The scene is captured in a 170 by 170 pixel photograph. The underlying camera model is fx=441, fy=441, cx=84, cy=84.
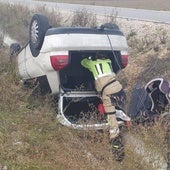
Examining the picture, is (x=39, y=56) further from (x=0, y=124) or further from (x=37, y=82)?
(x=0, y=124)

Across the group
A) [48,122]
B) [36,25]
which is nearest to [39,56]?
[36,25]

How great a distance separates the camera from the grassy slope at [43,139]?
421 cm

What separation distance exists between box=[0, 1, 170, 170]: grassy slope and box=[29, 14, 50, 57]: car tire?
71 centimetres

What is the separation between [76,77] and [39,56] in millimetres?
688

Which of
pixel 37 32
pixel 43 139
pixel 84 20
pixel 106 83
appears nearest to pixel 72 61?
pixel 37 32

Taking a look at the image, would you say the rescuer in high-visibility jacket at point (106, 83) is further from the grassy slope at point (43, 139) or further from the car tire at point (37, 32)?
the car tire at point (37, 32)

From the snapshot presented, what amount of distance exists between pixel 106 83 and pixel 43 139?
3.52ft

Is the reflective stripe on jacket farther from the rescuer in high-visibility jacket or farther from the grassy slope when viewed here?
the grassy slope

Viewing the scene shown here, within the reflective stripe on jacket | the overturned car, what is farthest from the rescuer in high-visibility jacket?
the overturned car

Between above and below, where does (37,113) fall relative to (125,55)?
below

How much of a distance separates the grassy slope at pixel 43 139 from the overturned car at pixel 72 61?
0.84 ft

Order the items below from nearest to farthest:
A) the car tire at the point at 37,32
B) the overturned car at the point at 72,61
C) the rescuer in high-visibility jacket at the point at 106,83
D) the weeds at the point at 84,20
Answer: the rescuer in high-visibility jacket at the point at 106,83, the overturned car at the point at 72,61, the car tire at the point at 37,32, the weeds at the point at 84,20

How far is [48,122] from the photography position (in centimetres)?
561

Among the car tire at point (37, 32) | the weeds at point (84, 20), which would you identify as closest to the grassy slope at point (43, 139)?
the car tire at point (37, 32)
